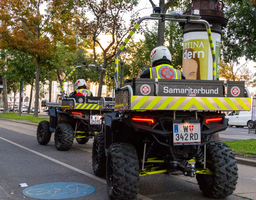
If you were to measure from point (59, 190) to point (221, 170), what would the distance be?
104 inches

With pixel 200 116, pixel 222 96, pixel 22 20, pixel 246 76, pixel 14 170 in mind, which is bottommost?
pixel 14 170

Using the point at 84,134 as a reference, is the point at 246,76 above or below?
above

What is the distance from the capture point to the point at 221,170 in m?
4.61

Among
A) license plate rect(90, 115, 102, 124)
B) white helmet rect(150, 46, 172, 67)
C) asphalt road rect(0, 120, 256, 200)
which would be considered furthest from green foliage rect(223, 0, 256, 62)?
white helmet rect(150, 46, 172, 67)

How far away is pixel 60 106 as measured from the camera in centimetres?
1074

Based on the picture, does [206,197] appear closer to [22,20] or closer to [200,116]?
[200,116]

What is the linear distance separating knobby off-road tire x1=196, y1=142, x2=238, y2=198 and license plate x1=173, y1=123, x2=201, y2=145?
0.42 meters

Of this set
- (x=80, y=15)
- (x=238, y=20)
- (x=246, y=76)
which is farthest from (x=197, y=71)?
(x=246, y=76)

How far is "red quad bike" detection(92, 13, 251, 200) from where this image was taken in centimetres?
433

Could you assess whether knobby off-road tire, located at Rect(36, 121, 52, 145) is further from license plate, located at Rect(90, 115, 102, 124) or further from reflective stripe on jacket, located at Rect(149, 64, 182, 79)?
reflective stripe on jacket, located at Rect(149, 64, 182, 79)

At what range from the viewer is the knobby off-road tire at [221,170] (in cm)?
463

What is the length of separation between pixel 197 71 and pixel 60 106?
524 centimetres

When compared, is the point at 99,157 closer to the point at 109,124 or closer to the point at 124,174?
the point at 109,124

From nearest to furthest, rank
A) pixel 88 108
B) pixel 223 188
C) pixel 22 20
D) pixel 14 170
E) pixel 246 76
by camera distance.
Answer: pixel 223 188 → pixel 14 170 → pixel 88 108 → pixel 22 20 → pixel 246 76
